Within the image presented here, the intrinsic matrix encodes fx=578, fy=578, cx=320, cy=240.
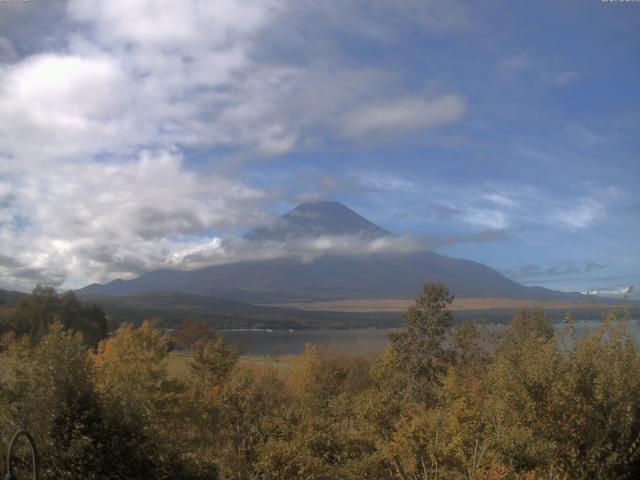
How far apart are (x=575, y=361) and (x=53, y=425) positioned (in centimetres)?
886

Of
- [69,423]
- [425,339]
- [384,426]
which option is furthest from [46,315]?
[69,423]

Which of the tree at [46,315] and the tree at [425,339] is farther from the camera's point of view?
the tree at [46,315]

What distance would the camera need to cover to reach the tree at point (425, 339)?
34.4 m

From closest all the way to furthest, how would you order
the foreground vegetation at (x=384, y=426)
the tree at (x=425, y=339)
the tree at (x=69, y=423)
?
the tree at (x=69, y=423) < the foreground vegetation at (x=384, y=426) < the tree at (x=425, y=339)

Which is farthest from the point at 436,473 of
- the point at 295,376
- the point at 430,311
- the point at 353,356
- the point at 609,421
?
the point at 353,356

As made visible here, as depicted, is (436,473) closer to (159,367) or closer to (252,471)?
(252,471)

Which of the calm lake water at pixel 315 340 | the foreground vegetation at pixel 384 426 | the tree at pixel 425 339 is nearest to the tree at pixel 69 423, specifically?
the foreground vegetation at pixel 384 426

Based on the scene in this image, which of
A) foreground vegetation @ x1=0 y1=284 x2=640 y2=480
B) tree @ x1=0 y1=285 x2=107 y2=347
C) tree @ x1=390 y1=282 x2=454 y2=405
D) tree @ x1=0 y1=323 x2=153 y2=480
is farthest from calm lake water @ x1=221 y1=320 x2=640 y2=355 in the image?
tree @ x1=0 y1=285 x2=107 y2=347

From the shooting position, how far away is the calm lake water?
1977 inches

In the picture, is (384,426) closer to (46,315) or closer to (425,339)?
(425,339)

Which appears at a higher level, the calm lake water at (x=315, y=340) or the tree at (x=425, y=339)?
the tree at (x=425, y=339)

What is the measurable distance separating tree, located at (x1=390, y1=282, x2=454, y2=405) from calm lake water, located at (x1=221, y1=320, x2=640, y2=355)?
16.1 ft

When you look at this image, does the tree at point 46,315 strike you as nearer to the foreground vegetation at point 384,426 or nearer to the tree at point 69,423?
the foreground vegetation at point 384,426

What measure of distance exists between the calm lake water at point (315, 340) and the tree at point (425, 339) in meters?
4.91
